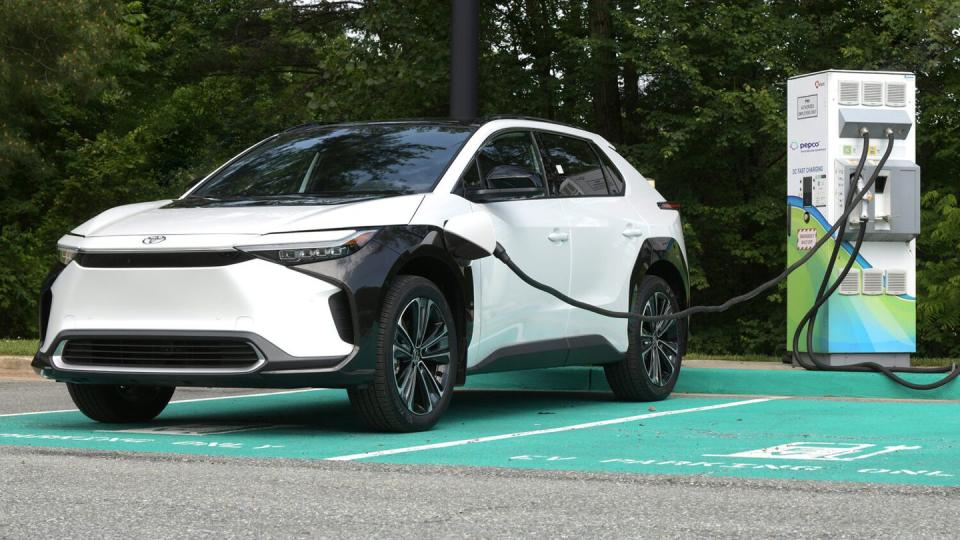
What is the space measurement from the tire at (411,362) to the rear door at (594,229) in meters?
1.36

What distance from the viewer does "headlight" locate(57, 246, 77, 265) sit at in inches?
304

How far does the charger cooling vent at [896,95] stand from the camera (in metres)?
11.7

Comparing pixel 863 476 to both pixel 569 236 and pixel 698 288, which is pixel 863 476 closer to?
pixel 569 236

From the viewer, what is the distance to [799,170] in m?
11.8

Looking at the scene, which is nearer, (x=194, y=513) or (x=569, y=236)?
(x=194, y=513)

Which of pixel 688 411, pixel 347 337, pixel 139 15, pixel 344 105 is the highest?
pixel 139 15

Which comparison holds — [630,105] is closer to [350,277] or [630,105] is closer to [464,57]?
[464,57]

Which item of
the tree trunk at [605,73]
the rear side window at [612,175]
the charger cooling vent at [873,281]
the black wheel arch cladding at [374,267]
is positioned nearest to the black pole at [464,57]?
the rear side window at [612,175]

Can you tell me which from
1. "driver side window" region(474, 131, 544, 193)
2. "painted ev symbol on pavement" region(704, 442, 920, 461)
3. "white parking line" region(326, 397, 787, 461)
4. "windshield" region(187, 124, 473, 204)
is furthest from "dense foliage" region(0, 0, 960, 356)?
"painted ev symbol on pavement" region(704, 442, 920, 461)

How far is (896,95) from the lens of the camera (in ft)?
38.5

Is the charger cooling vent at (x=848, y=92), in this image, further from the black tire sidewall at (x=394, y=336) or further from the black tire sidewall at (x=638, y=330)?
the black tire sidewall at (x=394, y=336)

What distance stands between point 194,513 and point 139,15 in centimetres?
2653

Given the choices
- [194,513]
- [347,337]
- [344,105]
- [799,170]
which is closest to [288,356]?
[347,337]

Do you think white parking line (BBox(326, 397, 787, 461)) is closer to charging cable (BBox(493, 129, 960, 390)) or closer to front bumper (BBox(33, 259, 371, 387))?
front bumper (BBox(33, 259, 371, 387))
